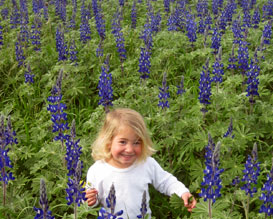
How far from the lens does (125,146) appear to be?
2.58 meters

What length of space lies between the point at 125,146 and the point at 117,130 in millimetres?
128

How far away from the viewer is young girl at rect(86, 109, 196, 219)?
2.59m

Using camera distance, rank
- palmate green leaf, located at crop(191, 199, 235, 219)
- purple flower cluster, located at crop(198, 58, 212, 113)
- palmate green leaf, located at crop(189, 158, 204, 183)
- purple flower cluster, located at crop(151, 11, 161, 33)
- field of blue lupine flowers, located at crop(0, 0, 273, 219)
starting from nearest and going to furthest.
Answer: palmate green leaf, located at crop(191, 199, 235, 219) < field of blue lupine flowers, located at crop(0, 0, 273, 219) < palmate green leaf, located at crop(189, 158, 204, 183) < purple flower cluster, located at crop(198, 58, 212, 113) < purple flower cluster, located at crop(151, 11, 161, 33)

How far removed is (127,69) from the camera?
16.4 ft

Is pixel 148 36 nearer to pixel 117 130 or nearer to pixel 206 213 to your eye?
pixel 117 130

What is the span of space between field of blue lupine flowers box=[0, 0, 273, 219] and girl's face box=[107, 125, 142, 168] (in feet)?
1.05

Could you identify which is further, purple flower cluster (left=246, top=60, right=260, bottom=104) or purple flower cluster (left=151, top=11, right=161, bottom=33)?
purple flower cluster (left=151, top=11, right=161, bottom=33)

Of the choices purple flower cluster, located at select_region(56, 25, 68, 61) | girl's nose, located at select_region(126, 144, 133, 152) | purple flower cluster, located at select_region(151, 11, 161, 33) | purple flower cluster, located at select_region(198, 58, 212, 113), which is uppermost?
purple flower cluster, located at select_region(151, 11, 161, 33)

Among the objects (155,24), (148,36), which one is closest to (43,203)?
(148,36)

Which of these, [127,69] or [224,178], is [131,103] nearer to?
[127,69]

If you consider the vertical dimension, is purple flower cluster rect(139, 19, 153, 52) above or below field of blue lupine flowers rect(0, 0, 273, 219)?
above

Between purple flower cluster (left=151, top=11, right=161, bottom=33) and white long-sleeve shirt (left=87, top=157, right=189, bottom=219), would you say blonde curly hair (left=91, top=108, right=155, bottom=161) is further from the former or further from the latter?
purple flower cluster (left=151, top=11, right=161, bottom=33)

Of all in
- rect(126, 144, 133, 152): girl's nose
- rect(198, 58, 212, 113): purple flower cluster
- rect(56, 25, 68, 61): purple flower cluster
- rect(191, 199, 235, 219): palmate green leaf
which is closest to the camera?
rect(191, 199, 235, 219): palmate green leaf

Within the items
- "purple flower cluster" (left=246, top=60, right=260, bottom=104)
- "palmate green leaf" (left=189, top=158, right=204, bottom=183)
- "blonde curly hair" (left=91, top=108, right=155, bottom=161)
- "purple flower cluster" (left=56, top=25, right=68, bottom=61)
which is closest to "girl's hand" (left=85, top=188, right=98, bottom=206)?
"blonde curly hair" (left=91, top=108, right=155, bottom=161)
